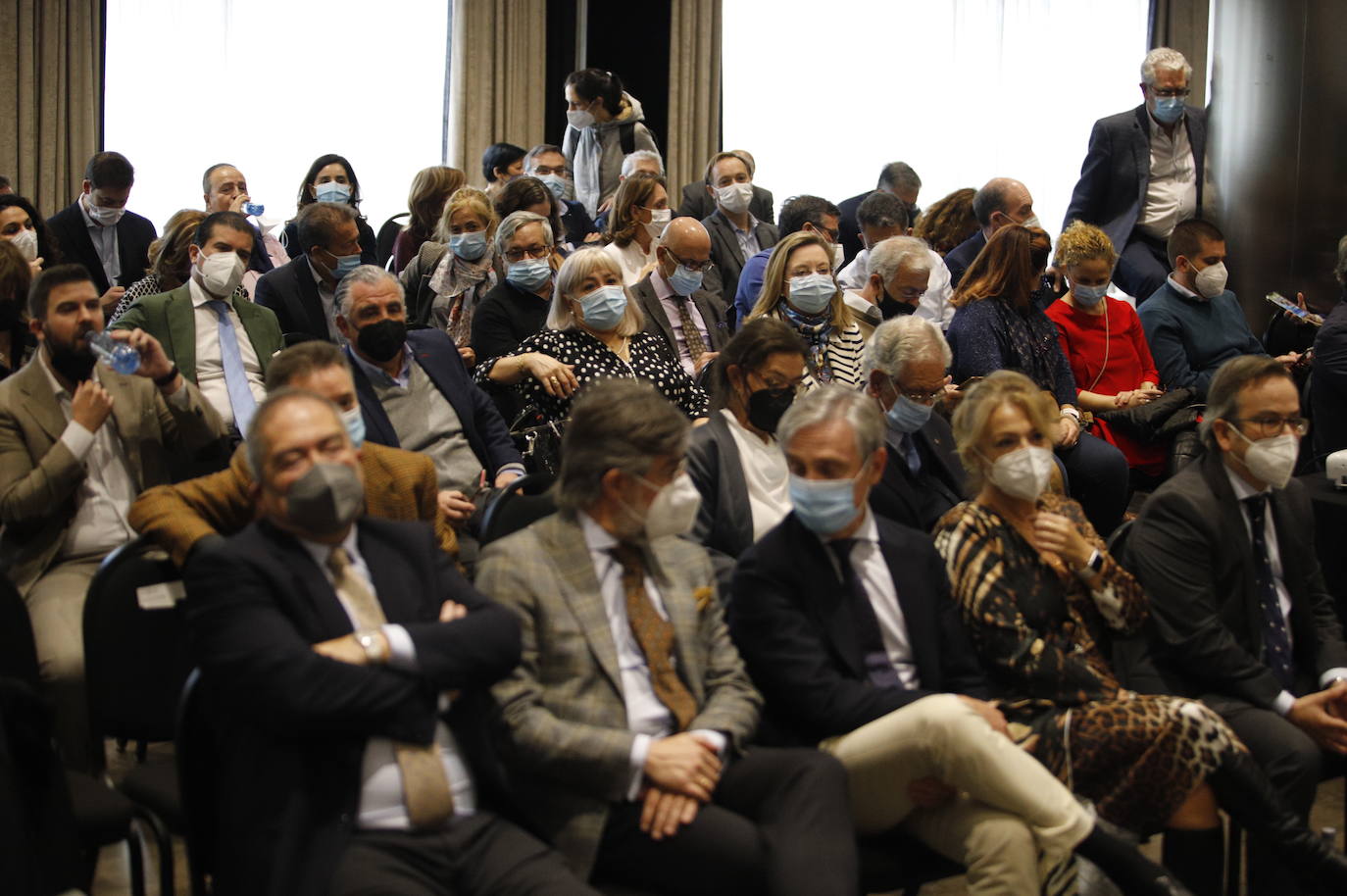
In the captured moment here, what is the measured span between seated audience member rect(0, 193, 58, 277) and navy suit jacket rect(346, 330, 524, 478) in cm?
174

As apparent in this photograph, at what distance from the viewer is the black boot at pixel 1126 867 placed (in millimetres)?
2494

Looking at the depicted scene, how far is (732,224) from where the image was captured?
22.8ft

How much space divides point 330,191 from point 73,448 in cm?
384

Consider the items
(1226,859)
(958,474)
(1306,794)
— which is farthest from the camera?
(958,474)

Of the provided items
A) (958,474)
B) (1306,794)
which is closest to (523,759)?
(1306,794)

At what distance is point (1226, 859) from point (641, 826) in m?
1.57

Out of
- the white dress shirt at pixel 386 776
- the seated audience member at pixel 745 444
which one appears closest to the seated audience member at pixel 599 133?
the seated audience member at pixel 745 444

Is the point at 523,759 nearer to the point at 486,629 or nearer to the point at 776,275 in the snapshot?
the point at 486,629

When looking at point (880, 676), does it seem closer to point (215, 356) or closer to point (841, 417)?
point (841, 417)

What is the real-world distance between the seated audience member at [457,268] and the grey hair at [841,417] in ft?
9.52

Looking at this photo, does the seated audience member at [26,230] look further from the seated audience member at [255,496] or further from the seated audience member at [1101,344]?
the seated audience member at [1101,344]

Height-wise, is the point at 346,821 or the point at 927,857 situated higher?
the point at 346,821

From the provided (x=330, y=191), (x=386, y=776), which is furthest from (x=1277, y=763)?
(x=330, y=191)

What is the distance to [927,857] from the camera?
8.47 feet
